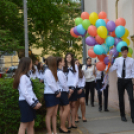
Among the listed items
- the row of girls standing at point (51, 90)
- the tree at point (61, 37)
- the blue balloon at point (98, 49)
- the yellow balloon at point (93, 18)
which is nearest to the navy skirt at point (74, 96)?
the row of girls standing at point (51, 90)

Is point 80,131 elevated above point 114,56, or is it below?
below

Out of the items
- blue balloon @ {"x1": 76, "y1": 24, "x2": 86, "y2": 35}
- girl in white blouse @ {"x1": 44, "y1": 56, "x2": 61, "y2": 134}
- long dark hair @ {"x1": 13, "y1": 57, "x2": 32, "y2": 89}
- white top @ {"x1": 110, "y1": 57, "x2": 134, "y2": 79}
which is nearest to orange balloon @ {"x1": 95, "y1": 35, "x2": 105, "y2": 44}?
blue balloon @ {"x1": 76, "y1": 24, "x2": 86, "y2": 35}

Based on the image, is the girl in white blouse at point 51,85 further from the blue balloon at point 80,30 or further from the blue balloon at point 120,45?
the blue balloon at point 80,30

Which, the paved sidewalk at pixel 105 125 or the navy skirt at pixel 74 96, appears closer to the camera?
the paved sidewalk at pixel 105 125

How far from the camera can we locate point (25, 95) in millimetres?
3979

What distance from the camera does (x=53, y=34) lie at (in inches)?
400

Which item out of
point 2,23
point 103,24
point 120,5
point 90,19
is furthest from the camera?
point 2,23

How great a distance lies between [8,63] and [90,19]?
4.04 meters

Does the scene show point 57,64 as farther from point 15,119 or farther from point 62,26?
point 62,26

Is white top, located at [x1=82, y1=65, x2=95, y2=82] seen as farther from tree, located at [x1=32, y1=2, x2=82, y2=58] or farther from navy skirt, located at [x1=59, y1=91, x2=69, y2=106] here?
navy skirt, located at [x1=59, y1=91, x2=69, y2=106]

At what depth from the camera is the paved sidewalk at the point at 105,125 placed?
572 cm

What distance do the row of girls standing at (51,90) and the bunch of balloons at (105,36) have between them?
3.83ft

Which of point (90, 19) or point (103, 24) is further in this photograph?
point (90, 19)

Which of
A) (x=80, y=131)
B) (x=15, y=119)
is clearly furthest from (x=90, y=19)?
(x=15, y=119)
